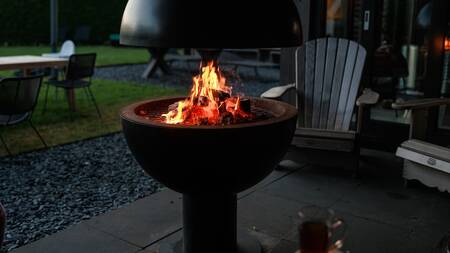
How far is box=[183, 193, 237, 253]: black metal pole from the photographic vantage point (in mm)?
2285

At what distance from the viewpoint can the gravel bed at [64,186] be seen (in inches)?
113

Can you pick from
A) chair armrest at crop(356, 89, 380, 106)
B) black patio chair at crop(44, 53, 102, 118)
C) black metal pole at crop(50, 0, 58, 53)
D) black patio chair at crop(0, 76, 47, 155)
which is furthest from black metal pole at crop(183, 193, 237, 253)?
black metal pole at crop(50, 0, 58, 53)

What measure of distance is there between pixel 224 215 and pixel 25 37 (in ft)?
45.3

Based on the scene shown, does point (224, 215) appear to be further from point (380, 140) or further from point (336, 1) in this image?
A: point (336, 1)

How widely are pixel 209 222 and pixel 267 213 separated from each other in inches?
28.3

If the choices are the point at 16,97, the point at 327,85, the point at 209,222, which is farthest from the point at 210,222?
the point at 16,97

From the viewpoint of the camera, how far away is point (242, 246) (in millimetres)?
2473

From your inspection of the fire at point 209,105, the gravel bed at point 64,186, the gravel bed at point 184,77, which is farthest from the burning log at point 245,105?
the gravel bed at point 184,77

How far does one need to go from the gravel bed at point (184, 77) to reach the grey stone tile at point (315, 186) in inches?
158

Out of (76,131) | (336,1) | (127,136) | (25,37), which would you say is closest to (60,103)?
(76,131)

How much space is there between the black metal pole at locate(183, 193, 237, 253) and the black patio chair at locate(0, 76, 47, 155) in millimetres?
2304

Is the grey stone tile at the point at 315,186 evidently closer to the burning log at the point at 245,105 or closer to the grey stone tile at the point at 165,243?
the grey stone tile at the point at 165,243

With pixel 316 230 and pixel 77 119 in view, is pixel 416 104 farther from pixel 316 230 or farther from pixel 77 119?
pixel 77 119

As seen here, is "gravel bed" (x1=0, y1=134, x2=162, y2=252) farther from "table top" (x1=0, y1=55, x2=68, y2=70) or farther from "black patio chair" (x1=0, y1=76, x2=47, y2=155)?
"table top" (x1=0, y1=55, x2=68, y2=70)
